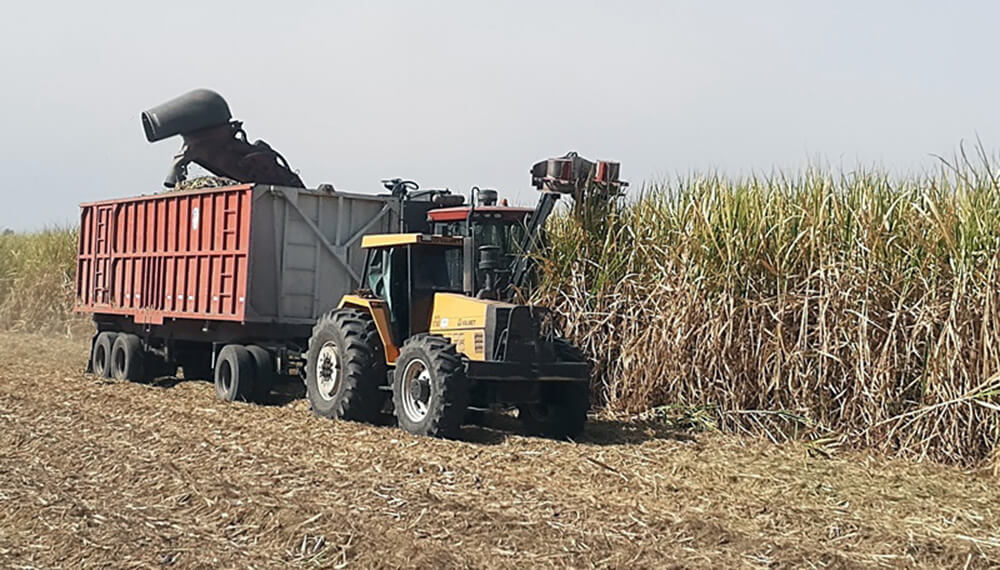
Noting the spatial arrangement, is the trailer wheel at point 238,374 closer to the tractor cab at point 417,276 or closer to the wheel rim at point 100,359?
the tractor cab at point 417,276

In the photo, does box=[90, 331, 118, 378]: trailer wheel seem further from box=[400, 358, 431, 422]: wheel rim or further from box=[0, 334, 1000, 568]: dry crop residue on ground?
box=[400, 358, 431, 422]: wheel rim

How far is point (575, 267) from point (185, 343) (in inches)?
227

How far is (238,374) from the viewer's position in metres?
13.3

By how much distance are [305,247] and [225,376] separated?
69.1 inches

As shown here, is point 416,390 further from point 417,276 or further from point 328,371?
point 328,371

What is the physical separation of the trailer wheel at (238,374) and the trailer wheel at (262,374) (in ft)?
0.12

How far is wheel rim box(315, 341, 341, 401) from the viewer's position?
458 inches

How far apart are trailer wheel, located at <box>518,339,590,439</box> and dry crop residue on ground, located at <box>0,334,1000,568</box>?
0.90 ft

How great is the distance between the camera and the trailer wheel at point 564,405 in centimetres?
1070

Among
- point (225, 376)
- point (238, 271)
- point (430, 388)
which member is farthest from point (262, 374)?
point (430, 388)

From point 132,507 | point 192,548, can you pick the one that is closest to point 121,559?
point 192,548

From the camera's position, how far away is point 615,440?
1062 centimetres

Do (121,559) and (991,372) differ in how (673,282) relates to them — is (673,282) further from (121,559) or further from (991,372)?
(121,559)

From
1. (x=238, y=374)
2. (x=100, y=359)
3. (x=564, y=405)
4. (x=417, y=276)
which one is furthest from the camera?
(x=100, y=359)
